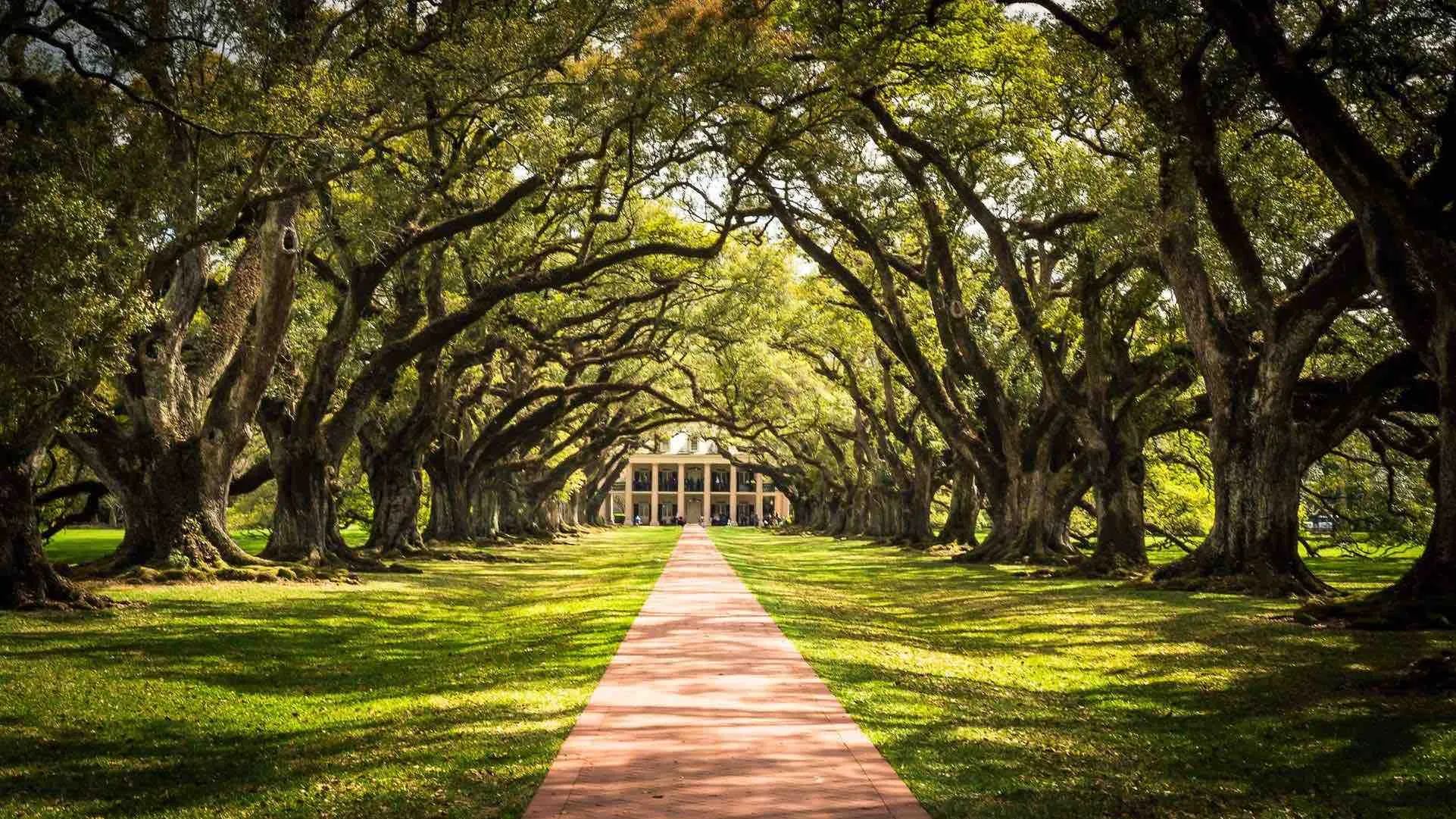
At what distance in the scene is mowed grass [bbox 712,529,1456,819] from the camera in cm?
714

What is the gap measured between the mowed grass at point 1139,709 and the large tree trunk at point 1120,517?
7.17m

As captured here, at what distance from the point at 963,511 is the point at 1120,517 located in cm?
1576

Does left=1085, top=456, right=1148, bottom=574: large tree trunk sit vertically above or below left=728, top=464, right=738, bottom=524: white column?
below

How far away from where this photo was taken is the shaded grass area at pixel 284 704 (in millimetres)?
6910

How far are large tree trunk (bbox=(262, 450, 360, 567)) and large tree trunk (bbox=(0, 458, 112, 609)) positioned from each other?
8.73m

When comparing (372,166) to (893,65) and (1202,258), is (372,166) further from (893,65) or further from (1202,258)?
(1202,258)

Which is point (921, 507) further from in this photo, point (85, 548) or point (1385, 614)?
point (1385, 614)

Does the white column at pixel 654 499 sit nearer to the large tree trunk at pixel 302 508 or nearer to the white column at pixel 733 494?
the white column at pixel 733 494

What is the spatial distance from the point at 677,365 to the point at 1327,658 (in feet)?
96.5

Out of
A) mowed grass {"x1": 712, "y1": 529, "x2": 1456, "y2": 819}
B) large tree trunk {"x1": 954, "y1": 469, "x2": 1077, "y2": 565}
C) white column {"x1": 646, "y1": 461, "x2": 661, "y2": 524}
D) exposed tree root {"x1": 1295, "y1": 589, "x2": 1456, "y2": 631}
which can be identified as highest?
white column {"x1": 646, "y1": 461, "x2": 661, "y2": 524}

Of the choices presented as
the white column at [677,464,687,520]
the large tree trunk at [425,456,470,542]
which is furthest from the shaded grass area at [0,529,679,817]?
the white column at [677,464,687,520]

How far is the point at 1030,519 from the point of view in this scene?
3055 centimetres

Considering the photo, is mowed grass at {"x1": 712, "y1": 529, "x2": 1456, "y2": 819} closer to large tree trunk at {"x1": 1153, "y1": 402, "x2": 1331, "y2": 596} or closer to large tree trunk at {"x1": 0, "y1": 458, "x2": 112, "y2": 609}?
large tree trunk at {"x1": 1153, "y1": 402, "x2": 1331, "y2": 596}

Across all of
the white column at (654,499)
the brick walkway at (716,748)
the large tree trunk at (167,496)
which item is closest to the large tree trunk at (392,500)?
the large tree trunk at (167,496)
